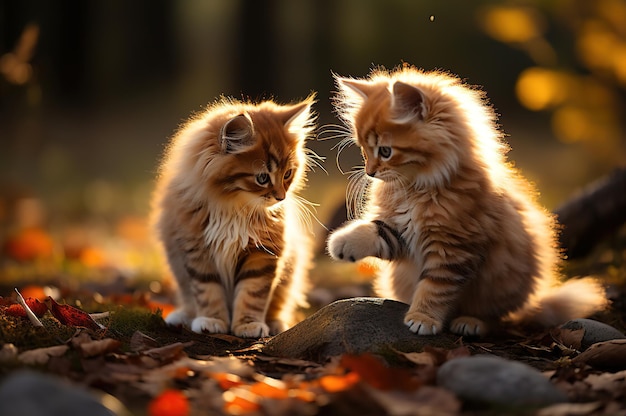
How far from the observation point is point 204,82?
13664 millimetres

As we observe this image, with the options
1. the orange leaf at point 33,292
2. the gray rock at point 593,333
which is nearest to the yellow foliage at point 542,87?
the gray rock at point 593,333

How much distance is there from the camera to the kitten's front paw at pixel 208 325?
11.5 feet

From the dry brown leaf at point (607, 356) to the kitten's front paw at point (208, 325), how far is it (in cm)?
160

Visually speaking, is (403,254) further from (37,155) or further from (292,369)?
(37,155)

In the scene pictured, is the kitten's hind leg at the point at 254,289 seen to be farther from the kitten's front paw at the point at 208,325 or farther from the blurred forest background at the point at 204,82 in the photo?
the blurred forest background at the point at 204,82

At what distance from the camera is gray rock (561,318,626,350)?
3.35 m

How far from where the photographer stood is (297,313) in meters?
4.55

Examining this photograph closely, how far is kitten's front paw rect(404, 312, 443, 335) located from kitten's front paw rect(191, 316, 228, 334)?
0.91m

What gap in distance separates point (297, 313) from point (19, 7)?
8.72 meters

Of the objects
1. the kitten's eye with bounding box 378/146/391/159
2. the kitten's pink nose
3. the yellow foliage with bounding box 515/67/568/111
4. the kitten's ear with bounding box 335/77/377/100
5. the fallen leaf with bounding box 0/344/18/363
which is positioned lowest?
the fallen leaf with bounding box 0/344/18/363

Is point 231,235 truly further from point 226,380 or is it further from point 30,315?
point 226,380

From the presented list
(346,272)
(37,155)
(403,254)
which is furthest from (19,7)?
(403,254)

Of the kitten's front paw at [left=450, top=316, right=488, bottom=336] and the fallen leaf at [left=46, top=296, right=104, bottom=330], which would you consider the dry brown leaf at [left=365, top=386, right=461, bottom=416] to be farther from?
the fallen leaf at [left=46, top=296, right=104, bottom=330]

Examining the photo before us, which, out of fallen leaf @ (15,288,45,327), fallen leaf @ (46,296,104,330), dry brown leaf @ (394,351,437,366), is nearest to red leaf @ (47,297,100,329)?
fallen leaf @ (46,296,104,330)
